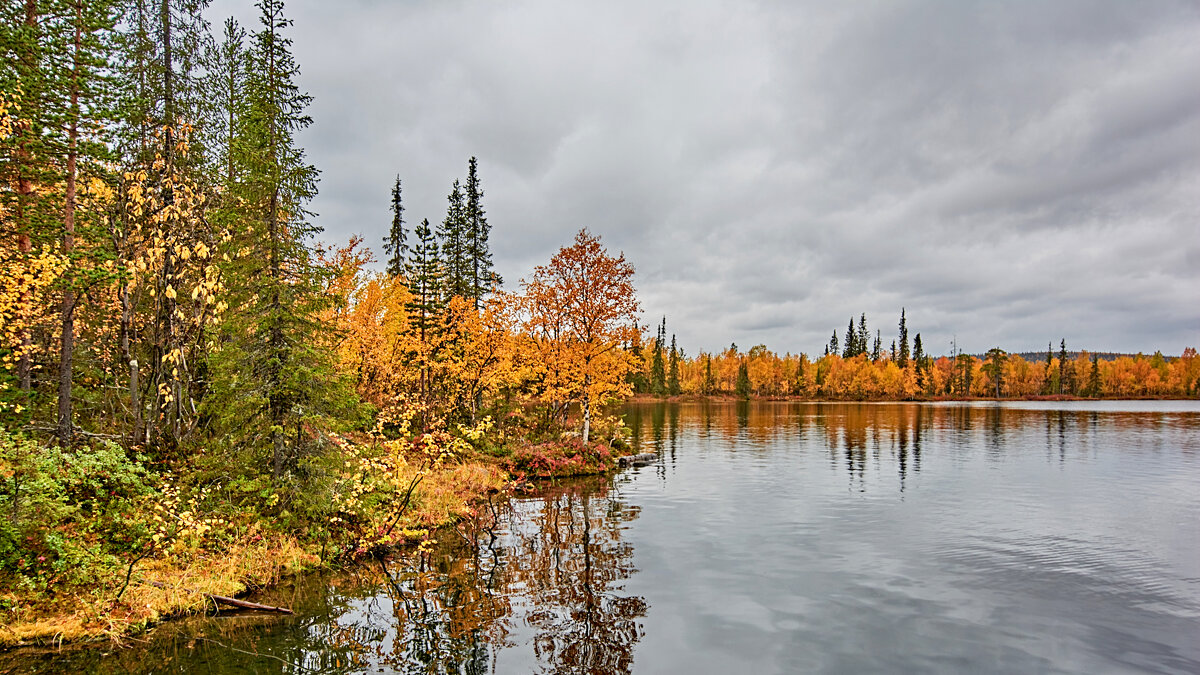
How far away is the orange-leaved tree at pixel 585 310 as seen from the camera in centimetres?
3275

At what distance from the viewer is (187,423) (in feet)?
54.6

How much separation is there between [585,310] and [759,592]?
21452 millimetres

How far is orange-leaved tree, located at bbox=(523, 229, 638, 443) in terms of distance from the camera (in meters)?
32.8

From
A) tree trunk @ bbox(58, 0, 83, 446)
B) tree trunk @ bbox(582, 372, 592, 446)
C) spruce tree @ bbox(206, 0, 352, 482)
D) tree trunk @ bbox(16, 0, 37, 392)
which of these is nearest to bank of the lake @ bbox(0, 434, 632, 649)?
spruce tree @ bbox(206, 0, 352, 482)

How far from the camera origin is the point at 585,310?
108 ft

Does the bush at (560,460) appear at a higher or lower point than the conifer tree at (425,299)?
lower

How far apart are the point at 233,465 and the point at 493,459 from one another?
1446 cm

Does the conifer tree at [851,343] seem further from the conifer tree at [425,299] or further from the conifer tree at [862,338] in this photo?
the conifer tree at [425,299]

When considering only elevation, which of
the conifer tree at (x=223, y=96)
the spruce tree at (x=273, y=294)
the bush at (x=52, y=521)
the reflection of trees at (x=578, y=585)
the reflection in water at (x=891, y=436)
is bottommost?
the reflection in water at (x=891, y=436)

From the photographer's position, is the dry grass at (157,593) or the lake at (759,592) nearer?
the dry grass at (157,593)

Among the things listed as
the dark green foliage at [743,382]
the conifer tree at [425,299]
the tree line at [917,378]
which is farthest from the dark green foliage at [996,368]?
the conifer tree at [425,299]

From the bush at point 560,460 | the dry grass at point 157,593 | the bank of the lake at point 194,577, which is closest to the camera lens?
the dry grass at point 157,593

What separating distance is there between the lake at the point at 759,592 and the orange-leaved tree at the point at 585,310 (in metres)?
8.49

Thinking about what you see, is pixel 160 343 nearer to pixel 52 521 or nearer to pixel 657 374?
pixel 52 521
